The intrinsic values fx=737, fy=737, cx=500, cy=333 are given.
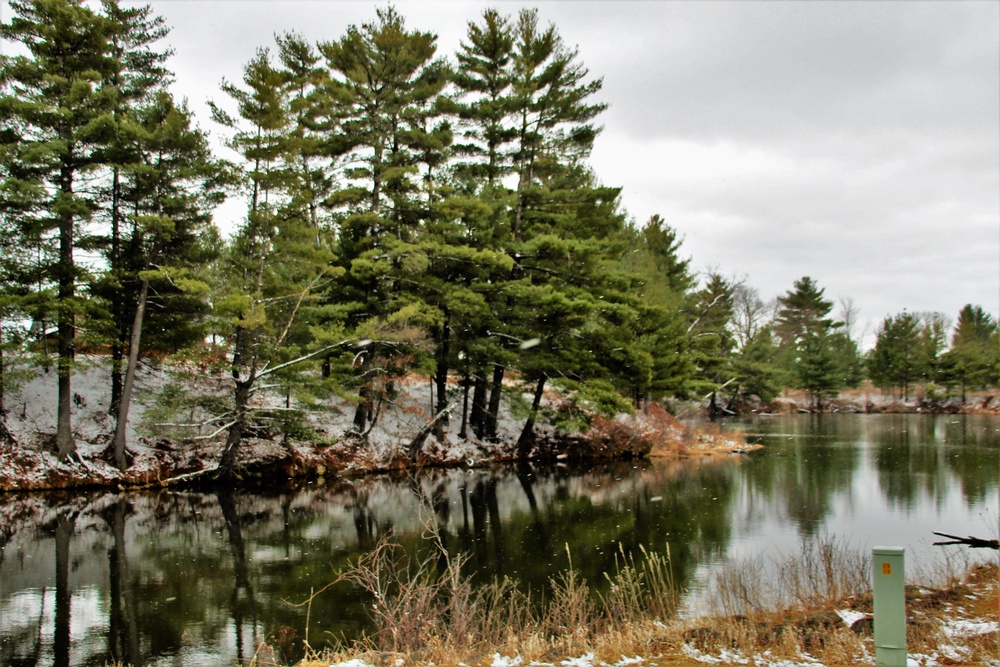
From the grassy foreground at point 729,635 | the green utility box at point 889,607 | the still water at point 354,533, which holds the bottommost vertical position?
the still water at point 354,533

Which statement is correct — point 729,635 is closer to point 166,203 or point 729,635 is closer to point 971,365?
point 166,203

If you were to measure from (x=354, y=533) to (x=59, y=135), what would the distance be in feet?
44.7

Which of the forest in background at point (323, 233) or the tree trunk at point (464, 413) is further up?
the forest in background at point (323, 233)

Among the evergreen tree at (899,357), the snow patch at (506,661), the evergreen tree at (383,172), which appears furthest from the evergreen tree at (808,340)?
the snow patch at (506,661)

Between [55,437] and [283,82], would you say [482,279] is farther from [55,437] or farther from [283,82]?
[55,437]

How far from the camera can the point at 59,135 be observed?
65.3 ft

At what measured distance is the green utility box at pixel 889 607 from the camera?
15.4 feet

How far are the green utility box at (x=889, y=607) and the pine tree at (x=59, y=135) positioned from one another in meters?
19.8

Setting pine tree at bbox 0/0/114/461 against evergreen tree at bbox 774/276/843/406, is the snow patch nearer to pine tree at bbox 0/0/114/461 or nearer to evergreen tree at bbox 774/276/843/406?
pine tree at bbox 0/0/114/461

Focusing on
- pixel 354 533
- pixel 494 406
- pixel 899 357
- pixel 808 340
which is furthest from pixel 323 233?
pixel 899 357

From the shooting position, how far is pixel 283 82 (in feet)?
70.8

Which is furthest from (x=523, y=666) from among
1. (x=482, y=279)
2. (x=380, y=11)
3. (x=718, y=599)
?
(x=380, y=11)

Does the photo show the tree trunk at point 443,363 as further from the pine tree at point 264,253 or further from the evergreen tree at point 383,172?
the pine tree at point 264,253

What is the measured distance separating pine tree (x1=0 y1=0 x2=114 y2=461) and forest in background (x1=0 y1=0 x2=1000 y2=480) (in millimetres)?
66
